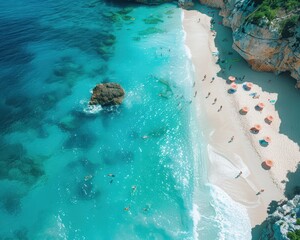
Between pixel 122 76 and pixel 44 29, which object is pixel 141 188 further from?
pixel 44 29

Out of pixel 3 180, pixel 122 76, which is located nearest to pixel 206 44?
pixel 122 76

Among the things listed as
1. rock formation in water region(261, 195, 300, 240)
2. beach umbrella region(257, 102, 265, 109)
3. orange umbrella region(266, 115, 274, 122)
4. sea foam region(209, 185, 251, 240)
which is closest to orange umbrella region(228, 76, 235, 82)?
beach umbrella region(257, 102, 265, 109)

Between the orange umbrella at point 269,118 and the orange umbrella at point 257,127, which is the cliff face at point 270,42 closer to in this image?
the orange umbrella at point 269,118

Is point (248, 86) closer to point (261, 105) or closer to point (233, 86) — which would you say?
point (233, 86)

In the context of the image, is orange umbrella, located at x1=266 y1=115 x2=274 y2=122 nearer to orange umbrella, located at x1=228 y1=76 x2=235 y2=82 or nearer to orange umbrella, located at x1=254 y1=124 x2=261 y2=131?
orange umbrella, located at x1=254 y1=124 x2=261 y2=131

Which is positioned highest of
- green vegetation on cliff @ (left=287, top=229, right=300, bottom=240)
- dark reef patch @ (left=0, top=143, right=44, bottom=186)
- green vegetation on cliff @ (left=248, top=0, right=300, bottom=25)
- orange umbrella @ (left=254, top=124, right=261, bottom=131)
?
green vegetation on cliff @ (left=248, top=0, right=300, bottom=25)
